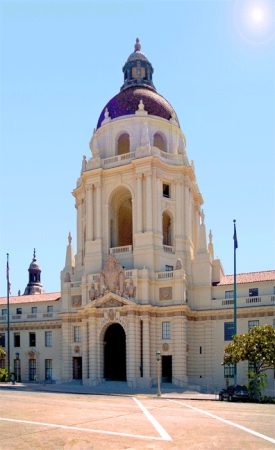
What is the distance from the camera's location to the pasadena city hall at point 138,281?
182 ft

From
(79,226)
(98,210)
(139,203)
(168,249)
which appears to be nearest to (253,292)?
(168,249)

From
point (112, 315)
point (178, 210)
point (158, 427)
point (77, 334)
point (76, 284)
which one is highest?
point (178, 210)

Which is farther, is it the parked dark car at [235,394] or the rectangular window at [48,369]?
the rectangular window at [48,369]

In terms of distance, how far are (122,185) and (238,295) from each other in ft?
61.5

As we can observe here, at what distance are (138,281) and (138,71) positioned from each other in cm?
3071

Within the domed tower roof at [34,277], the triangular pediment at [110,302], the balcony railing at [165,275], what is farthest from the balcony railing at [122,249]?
the domed tower roof at [34,277]

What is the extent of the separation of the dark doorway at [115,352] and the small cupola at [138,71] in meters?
32.6

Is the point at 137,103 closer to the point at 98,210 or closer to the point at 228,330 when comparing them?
the point at 98,210

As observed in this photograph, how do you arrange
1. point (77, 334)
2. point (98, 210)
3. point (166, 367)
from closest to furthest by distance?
point (166, 367), point (77, 334), point (98, 210)

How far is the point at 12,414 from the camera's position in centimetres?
2714

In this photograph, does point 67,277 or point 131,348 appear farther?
point 67,277

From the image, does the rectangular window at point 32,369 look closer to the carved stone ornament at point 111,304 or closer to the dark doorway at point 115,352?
the dark doorway at point 115,352

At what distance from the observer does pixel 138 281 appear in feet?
184

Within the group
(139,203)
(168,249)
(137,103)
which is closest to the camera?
(139,203)
